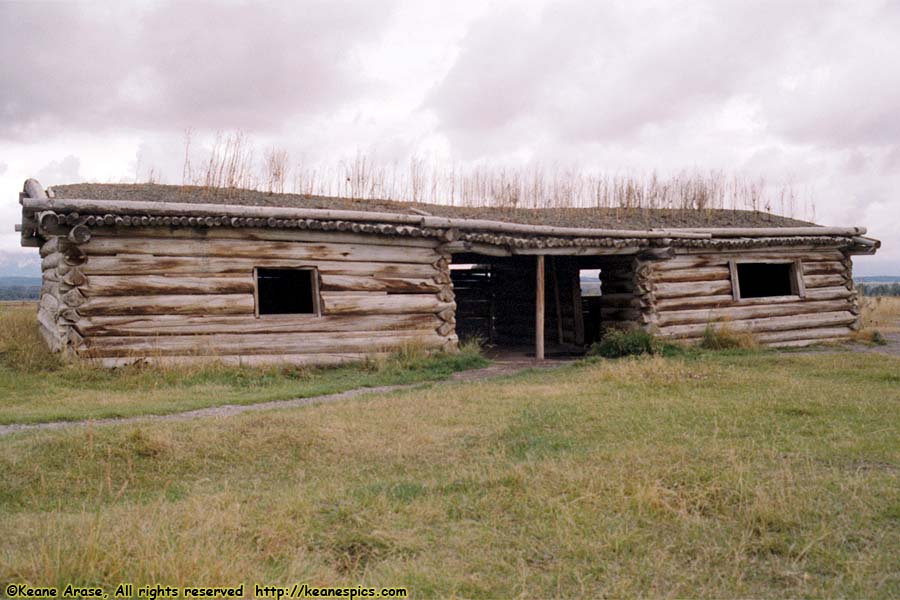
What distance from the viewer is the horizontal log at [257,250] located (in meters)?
10.9

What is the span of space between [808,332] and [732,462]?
12.8 meters

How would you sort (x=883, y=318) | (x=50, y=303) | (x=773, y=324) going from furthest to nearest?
(x=883, y=318), (x=773, y=324), (x=50, y=303)

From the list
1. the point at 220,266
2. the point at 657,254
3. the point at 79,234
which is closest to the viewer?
the point at 79,234

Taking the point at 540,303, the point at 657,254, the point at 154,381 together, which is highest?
the point at 657,254

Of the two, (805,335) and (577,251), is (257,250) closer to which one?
(577,251)

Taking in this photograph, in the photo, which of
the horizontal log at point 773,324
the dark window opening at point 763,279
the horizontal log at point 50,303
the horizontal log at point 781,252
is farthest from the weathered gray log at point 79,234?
the dark window opening at point 763,279

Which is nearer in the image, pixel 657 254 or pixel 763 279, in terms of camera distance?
pixel 657 254

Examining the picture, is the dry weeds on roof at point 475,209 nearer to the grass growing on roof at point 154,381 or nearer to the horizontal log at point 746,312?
the horizontal log at point 746,312

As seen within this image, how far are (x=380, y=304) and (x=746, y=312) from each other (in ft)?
28.1

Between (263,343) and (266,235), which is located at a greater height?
(266,235)

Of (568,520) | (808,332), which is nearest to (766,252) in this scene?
(808,332)

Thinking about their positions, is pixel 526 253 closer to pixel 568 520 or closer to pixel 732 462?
pixel 732 462

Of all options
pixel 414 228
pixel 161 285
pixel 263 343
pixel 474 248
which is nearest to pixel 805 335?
pixel 474 248

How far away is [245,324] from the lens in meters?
11.7
